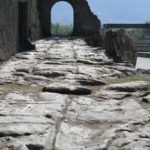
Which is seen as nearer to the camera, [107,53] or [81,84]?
[81,84]

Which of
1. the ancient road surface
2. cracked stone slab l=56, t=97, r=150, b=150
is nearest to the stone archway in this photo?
the ancient road surface

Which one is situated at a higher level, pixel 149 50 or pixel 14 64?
pixel 14 64

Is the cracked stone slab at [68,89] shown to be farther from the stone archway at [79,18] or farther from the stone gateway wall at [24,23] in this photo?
the stone archway at [79,18]

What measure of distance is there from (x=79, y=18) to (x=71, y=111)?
69.3 feet

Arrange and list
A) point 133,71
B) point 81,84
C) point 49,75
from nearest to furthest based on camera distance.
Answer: point 81,84
point 49,75
point 133,71

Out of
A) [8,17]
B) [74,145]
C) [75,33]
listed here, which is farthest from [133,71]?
[75,33]

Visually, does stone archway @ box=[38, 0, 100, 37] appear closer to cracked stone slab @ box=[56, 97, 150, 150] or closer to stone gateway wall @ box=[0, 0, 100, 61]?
stone gateway wall @ box=[0, 0, 100, 61]

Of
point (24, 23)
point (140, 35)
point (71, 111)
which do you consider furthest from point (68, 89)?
point (140, 35)

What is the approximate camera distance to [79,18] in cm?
2562

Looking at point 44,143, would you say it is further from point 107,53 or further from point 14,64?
point 107,53

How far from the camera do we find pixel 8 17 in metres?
10.7

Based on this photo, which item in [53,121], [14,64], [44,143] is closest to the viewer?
[44,143]

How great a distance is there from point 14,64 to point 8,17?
2.05 m

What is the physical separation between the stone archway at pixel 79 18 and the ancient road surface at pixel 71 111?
55.6ft
